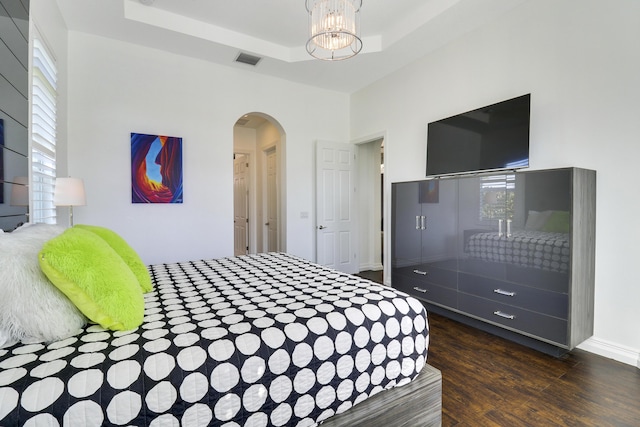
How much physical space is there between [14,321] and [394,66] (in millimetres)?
4379

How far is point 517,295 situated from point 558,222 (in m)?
0.67

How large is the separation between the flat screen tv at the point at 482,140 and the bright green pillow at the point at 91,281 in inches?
120

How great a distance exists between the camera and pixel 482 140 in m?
2.99

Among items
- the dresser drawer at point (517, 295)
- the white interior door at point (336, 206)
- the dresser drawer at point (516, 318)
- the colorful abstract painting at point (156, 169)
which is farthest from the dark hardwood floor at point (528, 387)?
the colorful abstract painting at point (156, 169)

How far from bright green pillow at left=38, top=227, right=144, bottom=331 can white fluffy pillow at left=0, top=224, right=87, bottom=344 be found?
0.05 metres

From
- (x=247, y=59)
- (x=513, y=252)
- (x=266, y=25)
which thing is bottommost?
(x=513, y=252)

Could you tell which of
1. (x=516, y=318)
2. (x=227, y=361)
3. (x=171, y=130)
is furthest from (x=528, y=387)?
(x=171, y=130)

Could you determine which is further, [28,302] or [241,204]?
[241,204]

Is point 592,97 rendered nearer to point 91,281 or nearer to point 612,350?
point 612,350

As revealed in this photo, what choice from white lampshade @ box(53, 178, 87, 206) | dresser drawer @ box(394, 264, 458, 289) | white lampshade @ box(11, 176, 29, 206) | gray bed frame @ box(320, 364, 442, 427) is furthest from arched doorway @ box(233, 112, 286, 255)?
gray bed frame @ box(320, 364, 442, 427)

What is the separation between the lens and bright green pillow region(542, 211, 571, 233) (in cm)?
218

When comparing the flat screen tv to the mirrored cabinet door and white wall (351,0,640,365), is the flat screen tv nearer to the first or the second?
white wall (351,0,640,365)

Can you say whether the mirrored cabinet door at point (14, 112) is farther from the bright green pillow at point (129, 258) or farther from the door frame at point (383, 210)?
the door frame at point (383, 210)

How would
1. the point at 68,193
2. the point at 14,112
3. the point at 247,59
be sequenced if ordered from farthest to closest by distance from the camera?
the point at 247,59
the point at 68,193
the point at 14,112
